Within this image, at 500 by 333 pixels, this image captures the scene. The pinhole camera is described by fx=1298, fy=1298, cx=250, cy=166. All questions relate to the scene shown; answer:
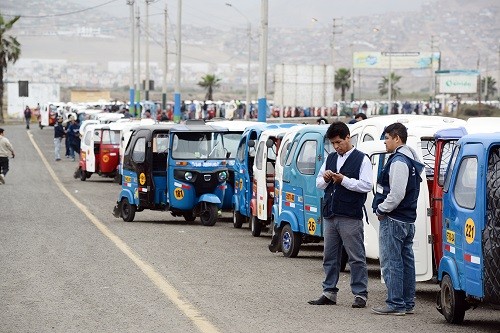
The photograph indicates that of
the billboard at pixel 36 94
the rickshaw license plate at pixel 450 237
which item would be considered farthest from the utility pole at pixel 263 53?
the billboard at pixel 36 94

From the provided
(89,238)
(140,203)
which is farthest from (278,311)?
(140,203)

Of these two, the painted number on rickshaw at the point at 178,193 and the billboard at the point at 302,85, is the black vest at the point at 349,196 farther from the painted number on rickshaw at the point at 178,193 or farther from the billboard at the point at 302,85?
the billboard at the point at 302,85

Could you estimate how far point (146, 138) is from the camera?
86.2 ft

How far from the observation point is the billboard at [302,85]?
49062 mm

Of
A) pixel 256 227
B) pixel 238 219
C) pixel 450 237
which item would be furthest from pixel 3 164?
pixel 450 237

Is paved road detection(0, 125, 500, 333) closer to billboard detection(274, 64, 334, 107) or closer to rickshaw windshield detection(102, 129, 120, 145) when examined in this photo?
rickshaw windshield detection(102, 129, 120, 145)

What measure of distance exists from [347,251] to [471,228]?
1.93 metres

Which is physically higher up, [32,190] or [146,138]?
[146,138]

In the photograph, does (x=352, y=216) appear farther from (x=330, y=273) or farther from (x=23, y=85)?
(x=23, y=85)

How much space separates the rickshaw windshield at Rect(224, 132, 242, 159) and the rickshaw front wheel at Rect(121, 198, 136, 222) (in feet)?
7.62

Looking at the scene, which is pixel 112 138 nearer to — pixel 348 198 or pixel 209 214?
pixel 209 214

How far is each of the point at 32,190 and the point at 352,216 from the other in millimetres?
24049

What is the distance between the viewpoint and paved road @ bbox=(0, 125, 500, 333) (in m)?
12.4

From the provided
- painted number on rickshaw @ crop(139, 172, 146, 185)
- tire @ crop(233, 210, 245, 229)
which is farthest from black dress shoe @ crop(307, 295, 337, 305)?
painted number on rickshaw @ crop(139, 172, 146, 185)
